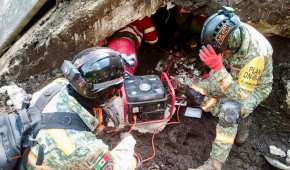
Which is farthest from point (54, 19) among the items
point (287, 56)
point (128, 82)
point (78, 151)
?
point (287, 56)

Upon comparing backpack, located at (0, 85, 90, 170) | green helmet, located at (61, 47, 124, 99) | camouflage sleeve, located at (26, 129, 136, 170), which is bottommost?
camouflage sleeve, located at (26, 129, 136, 170)

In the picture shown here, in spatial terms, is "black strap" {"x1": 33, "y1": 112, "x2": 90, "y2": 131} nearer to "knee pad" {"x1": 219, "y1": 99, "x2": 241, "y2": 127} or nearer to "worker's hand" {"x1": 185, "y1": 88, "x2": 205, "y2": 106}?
"knee pad" {"x1": 219, "y1": 99, "x2": 241, "y2": 127}

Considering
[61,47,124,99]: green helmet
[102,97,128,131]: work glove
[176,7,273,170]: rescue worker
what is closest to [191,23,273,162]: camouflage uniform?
[176,7,273,170]: rescue worker

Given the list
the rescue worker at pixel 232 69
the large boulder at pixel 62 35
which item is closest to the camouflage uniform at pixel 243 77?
Result: the rescue worker at pixel 232 69

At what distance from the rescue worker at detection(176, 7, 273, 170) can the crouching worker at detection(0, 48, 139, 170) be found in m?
1.30

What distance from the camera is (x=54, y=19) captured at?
15.1ft

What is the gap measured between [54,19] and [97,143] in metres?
1.86

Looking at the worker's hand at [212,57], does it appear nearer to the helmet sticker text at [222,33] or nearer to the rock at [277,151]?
the helmet sticker text at [222,33]

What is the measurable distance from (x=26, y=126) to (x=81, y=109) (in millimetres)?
397

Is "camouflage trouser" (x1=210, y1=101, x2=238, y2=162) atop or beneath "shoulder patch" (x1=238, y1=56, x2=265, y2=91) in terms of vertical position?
beneath

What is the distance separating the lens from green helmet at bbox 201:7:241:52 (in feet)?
13.6

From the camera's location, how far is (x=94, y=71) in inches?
123

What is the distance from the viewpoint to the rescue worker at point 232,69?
4.21 meters

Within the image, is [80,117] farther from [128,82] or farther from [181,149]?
[181,149]
